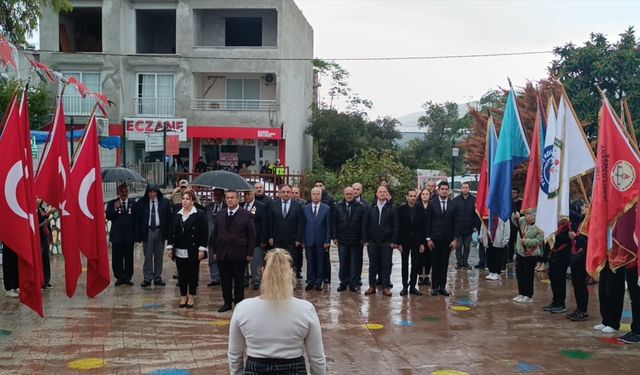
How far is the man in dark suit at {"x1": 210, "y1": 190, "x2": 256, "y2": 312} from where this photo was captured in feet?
34.4

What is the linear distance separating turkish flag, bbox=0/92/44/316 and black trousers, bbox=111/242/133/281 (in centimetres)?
411

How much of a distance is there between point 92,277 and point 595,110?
17.7 m

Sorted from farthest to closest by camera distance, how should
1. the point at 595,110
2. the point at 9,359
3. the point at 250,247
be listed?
the point at 595,110 < the point at 250,247 < the point at 9,359

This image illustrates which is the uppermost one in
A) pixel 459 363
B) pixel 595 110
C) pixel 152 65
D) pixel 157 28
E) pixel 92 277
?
pixel 157 28

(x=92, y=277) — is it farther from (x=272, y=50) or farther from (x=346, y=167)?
(x=272, y=50)

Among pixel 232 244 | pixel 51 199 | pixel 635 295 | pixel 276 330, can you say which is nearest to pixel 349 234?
pixel 232 244

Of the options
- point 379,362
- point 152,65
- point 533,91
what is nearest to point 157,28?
point 152,65

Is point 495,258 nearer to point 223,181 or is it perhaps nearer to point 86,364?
point 223,181

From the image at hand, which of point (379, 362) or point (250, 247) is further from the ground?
point (250, 247)

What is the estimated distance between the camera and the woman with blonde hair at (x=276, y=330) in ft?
14.5

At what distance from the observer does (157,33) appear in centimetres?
3653

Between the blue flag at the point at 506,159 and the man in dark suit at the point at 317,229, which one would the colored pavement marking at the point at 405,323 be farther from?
the blue flag at the point at 506,159

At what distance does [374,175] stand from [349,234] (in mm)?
12060

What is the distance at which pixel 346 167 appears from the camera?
25422 millimetres
